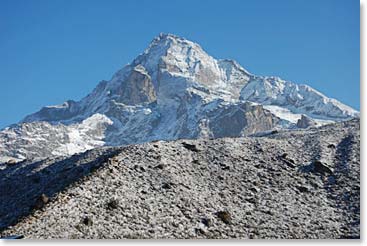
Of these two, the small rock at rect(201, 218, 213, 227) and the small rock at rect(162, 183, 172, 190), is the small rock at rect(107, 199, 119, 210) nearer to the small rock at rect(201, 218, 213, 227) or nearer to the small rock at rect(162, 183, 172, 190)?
the small rock at rect(162, 183, 172, 190)

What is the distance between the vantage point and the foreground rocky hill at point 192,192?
1312 inches

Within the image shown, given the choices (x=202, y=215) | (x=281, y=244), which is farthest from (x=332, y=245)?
(x=202, y=215)

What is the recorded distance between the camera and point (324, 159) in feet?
152

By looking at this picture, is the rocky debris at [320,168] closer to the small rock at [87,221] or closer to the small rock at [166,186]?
the small rock at [166,186]

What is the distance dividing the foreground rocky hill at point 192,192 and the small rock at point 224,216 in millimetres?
98

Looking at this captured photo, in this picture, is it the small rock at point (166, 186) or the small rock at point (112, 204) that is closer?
the small rock at point (112, 204)

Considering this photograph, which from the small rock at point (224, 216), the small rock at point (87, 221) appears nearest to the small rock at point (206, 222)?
the small rock at point (224, 216)

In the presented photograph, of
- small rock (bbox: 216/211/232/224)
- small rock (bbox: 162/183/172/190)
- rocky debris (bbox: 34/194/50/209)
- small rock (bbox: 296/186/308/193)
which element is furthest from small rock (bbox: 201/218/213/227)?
rocky debris (bbox: 34/194/50/209)

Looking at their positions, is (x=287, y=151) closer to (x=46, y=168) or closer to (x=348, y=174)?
(x=348, y=174)

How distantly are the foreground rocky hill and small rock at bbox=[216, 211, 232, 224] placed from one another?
98mm

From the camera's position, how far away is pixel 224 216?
3572cm

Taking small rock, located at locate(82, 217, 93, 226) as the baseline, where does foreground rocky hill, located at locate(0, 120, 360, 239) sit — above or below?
above

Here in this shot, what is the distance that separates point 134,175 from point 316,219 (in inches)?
482

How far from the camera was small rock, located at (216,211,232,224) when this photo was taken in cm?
3538
